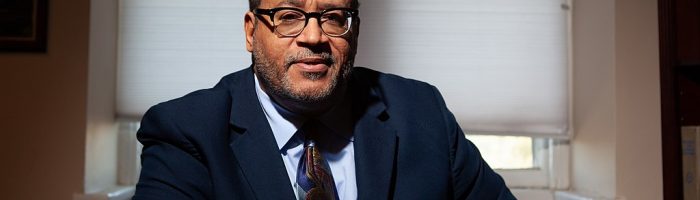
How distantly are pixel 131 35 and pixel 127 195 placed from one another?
48 cm

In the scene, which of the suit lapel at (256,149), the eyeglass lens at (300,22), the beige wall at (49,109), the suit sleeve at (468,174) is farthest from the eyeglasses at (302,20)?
the beige wall at (49,109)

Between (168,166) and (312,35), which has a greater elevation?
(312,35)

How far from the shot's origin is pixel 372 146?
124cm

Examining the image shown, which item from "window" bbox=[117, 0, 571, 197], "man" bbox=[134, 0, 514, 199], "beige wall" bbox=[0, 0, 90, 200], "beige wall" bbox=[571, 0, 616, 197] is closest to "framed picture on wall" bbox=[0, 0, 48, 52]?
"beige wall" bbox=[0, 0, 90, 200]

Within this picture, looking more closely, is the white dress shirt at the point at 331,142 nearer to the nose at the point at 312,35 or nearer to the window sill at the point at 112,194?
the nose at the point at 312,35

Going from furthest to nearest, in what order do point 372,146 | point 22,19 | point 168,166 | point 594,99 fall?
point 594,99 → point 22,19 → point 372,146 → point 168,166

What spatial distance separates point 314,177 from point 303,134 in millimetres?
105

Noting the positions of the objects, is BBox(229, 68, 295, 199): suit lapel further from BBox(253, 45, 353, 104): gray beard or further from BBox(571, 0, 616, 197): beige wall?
BBox(571, 0, 616, 197): beige wall

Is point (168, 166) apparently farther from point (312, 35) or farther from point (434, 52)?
point (434, 52)

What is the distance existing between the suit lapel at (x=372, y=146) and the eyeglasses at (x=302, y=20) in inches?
6.9

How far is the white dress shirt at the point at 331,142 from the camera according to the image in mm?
1234

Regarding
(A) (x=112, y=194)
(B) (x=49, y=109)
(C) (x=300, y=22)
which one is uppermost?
(C) (x=300, y=22)

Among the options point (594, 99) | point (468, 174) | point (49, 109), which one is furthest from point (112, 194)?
point (594, 99)

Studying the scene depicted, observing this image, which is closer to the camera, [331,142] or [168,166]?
[168,166]
